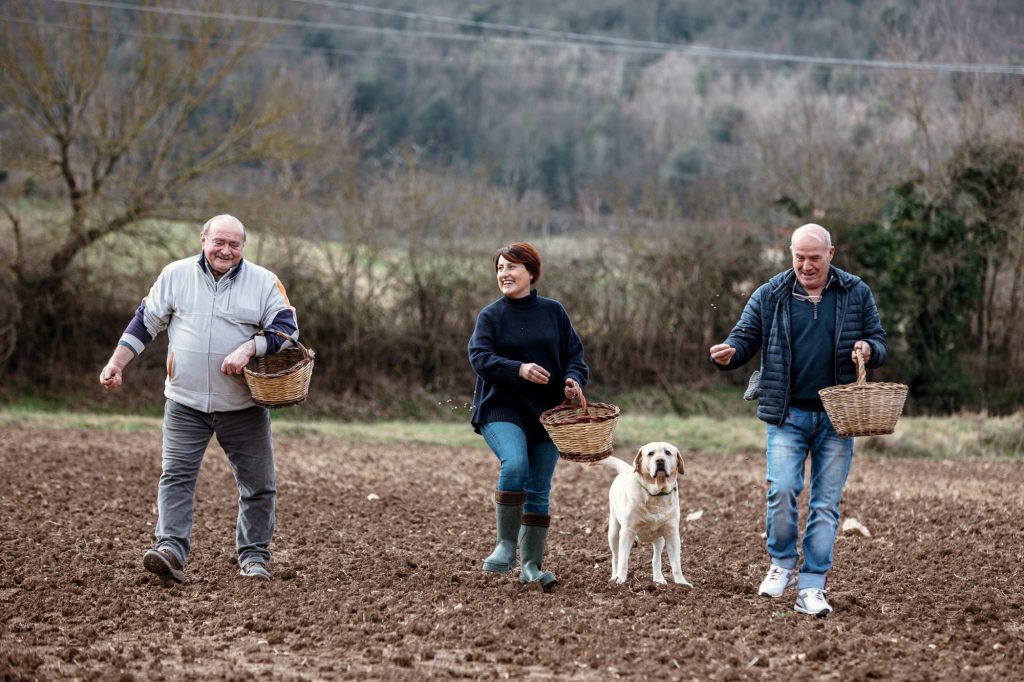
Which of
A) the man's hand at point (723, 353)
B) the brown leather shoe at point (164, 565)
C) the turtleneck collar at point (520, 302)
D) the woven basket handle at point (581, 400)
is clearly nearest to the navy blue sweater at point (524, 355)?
the turtleneck collar at point (520, 302)

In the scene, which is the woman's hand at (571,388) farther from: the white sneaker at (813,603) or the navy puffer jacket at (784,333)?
the white sneaker at (813,603)

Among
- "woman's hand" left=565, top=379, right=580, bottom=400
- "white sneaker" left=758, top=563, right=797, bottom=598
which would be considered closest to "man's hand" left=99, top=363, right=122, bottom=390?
"woman's hand" left=565, top=379, right=580, bottom=400

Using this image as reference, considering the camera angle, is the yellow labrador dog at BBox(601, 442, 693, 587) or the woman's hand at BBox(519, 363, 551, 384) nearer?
the woman's hand at BBox(519, 363, 551, 384)

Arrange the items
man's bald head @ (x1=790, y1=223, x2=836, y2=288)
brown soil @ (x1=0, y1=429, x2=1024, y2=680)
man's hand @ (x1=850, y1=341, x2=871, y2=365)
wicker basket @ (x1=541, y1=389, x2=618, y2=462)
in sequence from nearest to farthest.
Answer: brown soil @ (x1=0, y1=429, x2=1024, y2=680) < man's hand @ (x1=850, y1=341, x2=871, y2=365) < man's bald head @ (x1=790, y1=223, x2=836, y2=288) < wicker basket @ (x1=541, y1=389, x2=618, y2=462)

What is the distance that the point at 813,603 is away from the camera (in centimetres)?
602

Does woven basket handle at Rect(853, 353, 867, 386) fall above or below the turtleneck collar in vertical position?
below

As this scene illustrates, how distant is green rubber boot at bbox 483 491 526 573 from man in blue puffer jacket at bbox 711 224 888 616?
1.44 meters

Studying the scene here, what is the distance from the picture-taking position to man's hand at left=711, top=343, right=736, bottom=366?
6184 millimetres

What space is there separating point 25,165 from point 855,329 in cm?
1720

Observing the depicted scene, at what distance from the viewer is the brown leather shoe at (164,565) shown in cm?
648

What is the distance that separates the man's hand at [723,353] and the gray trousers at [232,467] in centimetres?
259

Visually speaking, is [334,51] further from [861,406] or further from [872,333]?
[861,406]

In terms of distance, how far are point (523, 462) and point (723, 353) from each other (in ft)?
4.31

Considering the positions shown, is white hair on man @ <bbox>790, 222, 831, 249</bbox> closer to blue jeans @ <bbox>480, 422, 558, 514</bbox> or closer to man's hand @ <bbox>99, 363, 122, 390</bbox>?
blue jeans @ <bbox>480, 422, 558, 514</bbox>
